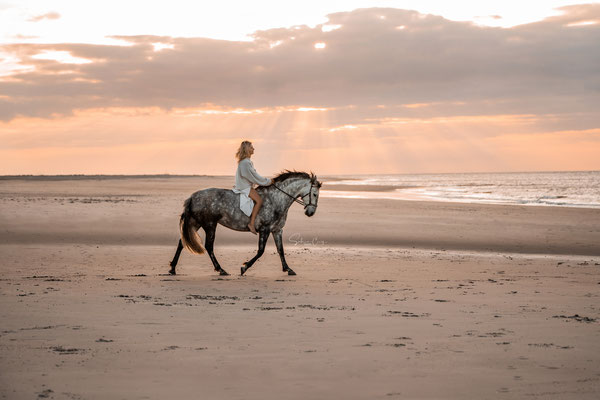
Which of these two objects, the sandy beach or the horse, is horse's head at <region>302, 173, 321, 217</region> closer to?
the horse

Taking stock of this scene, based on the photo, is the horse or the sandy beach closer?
the sandy beach

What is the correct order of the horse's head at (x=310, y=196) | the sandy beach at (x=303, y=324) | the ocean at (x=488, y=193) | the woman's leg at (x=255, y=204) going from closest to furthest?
1. the sandy beach at (x=303, y=324)
2. the woman's leg at (x=255, y=204)
3. the horse's head at (x=310, y=196)
4. the ocean at (x=488, y=193)

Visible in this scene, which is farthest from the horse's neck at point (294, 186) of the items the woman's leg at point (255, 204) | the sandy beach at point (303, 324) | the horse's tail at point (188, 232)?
the horse's tail at point (188, 232)

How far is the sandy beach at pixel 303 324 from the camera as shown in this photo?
5.28 meters

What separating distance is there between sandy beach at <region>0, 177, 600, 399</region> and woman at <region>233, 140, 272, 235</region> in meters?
1.25

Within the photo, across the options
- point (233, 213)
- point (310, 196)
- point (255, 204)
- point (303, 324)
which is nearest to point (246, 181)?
point (255, 204)

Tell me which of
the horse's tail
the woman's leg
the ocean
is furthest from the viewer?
the ocean

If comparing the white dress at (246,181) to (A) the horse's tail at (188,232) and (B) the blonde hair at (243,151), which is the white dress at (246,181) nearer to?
(B) the blonde hair at (243,151)

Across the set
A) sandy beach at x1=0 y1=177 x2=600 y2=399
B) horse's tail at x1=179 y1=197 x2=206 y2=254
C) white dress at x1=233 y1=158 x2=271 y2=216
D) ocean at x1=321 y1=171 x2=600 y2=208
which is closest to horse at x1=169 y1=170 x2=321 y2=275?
horse's tail at x1=179 y1=197 x2=206 y2=254

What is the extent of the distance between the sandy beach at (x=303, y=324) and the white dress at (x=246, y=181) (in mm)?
1327

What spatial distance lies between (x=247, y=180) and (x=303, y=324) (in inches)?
209

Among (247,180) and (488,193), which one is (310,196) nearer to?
(247,180)

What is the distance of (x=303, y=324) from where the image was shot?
735 cm

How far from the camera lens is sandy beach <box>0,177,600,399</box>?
5281 millimetres
